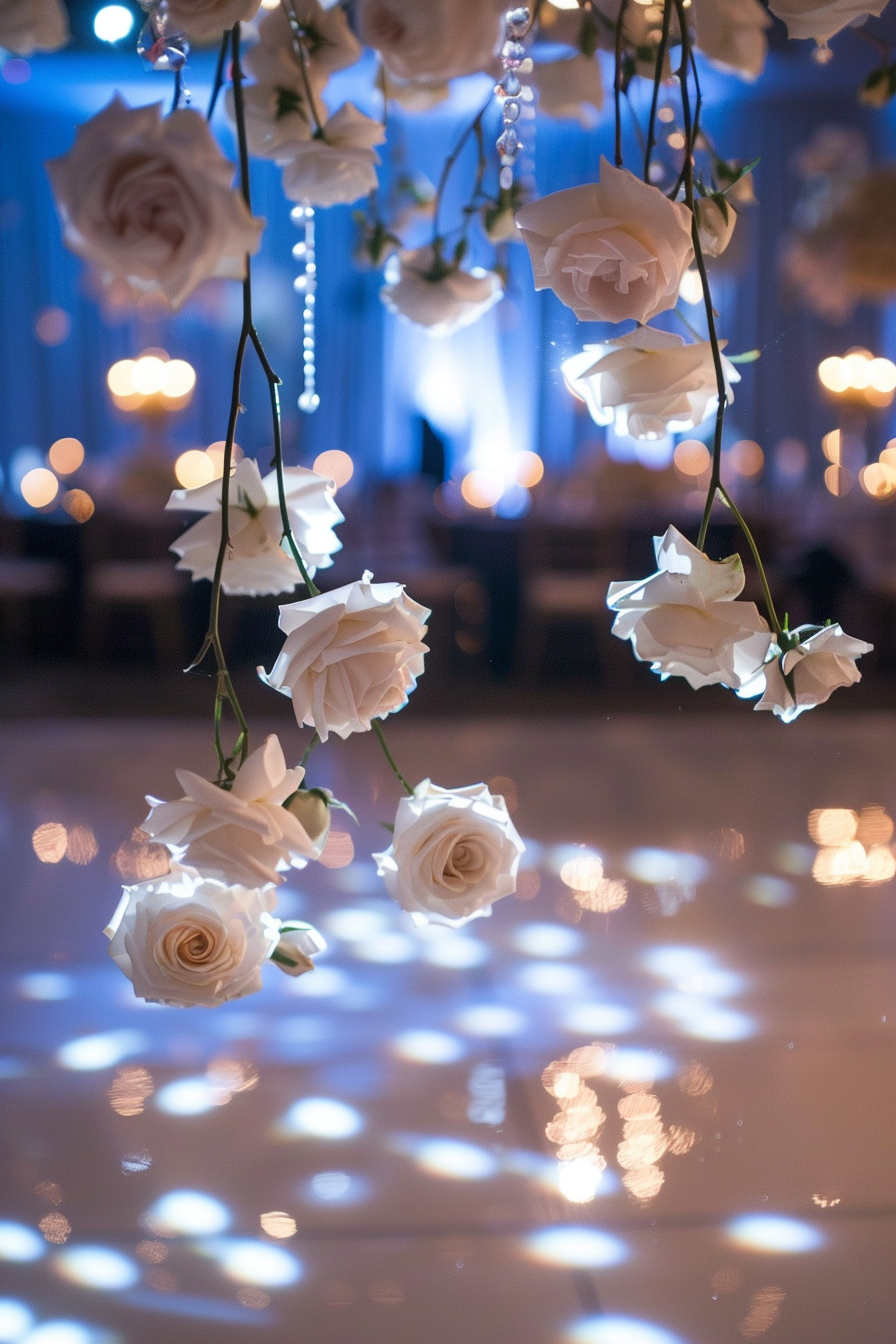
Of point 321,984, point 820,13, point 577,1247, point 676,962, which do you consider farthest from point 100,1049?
point 820,13

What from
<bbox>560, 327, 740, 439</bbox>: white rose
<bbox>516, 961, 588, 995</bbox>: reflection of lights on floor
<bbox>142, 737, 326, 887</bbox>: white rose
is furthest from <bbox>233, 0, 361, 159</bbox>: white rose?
<bbox>516, 961, 588, 995</bbox>: reflection of lights on floor

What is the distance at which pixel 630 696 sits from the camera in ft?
16.2

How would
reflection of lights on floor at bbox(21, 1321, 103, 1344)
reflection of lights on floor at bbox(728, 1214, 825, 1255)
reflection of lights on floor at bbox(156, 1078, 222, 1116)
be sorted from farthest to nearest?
reflection of lights on floor at bbox(156, 1078, 222, 1116)
reflection of lights on floor at bbox(728, 1214, 825, 1255)
reflection of lights on floor at bbox(21, 1321, 103, 1344)

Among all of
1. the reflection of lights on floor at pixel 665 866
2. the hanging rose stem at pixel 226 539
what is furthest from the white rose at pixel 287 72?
the reflection of lights on floor at pixel 665 866

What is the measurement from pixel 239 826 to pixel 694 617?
0.66ft

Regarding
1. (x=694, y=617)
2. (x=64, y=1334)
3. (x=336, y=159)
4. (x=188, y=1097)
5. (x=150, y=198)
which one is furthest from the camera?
(x=188, y=1097)

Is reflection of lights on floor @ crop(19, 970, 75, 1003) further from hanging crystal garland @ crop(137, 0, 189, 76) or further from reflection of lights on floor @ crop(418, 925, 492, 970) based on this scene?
hanging crystal garland @ crop(137, 0, 189, 76)

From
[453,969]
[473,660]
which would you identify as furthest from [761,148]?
[453,969]

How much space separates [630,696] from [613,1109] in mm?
3831

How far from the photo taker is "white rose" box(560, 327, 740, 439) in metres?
0.49

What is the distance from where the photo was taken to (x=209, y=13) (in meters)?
0.43

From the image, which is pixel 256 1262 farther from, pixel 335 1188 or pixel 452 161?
pixel 452 161

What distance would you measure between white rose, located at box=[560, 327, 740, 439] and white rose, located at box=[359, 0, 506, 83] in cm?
16

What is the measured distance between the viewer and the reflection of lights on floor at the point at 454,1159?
1063mm
